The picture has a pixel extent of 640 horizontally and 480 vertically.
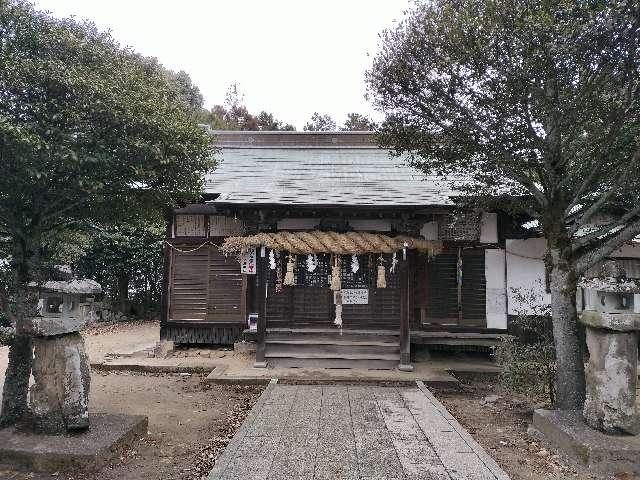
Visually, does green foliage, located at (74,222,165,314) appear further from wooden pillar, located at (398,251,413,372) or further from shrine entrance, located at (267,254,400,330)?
wooden pillar, located at (398,251,413,372)

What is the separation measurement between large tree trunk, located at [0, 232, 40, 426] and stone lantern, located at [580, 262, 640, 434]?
699cm

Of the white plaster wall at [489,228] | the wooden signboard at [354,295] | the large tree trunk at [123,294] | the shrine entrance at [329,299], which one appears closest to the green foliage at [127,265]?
the large tree trunk at [123,294]

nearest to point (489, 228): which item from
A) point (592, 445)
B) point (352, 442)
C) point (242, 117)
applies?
point (592, 445)

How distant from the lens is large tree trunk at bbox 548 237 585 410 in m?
6.36

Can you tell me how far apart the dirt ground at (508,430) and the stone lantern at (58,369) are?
202 inches

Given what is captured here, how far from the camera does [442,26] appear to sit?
5.93 meters

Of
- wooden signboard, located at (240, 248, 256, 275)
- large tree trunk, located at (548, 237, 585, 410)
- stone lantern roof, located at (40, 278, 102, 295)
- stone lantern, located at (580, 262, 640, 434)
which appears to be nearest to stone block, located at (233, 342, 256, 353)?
wooden signboard, located at (240, 248, 256, 275)

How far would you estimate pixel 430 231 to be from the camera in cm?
1140

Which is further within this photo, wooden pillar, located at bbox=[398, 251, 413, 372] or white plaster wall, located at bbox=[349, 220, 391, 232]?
white plaster wall, located at bbox=[349, 220, 391, 232]

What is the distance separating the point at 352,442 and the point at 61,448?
3.32 meters

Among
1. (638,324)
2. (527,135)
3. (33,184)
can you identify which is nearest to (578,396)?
(638,324)

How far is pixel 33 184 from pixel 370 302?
7566 mm

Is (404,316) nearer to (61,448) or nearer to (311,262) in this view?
(311,262)

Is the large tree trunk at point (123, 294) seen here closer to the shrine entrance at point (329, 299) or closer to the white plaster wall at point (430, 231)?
the shrine entrance at point (329, 299)
